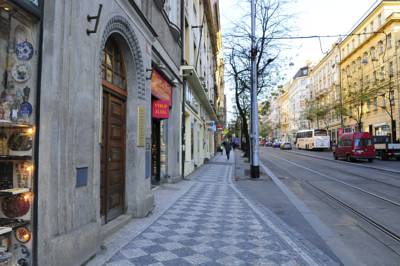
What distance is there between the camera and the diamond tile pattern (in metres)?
4.58

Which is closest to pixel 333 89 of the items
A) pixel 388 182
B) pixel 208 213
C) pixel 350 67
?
pixel 350 67

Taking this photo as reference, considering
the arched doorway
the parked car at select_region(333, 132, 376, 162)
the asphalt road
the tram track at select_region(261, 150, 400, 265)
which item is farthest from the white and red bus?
the arched doorway

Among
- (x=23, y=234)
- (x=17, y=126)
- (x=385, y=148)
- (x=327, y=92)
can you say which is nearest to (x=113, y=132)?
(x=17, y=126)

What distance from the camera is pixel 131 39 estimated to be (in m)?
6.69

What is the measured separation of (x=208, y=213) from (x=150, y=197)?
55.8 inches

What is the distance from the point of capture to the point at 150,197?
7602 mm

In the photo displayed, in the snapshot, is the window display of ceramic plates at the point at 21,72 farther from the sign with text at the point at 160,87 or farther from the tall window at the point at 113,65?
the sign with text at the point at 160,87

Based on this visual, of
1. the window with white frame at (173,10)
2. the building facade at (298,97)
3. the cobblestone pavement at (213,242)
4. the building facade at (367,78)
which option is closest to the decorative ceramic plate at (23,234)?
the cobblestone pavement at (213,242)

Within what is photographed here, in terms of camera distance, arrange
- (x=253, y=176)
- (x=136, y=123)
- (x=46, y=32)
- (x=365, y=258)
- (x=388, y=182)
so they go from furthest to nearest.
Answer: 1. (x=253, y=176)
2. (x=388, y=182)
3. (x=136, y=123)
4. (x=365, y=258)
5. (x=46, y=32)

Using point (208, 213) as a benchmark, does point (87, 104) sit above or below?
above

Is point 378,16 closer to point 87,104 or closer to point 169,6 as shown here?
point 169,6

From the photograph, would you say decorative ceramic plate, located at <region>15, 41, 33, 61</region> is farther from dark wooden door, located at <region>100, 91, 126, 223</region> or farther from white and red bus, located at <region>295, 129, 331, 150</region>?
white and red bus, located at <region>295, 129, 331, 150</region>

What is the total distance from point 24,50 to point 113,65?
304 centimetres

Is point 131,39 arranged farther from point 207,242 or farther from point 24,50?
point 207,242
